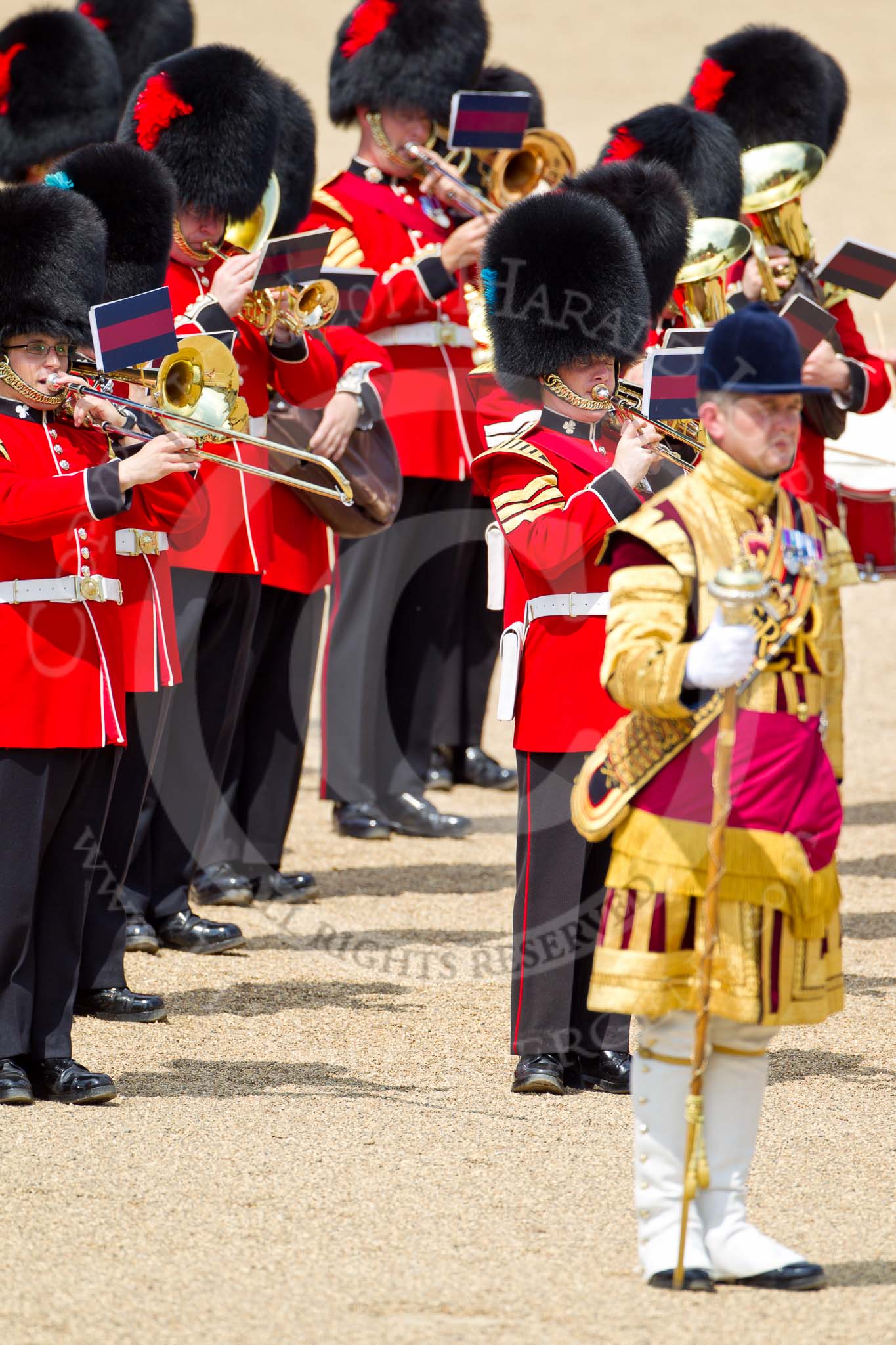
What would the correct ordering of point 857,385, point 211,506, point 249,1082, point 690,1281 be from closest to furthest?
point 690,1281
point 249,1082
point 211,506
point 857,385

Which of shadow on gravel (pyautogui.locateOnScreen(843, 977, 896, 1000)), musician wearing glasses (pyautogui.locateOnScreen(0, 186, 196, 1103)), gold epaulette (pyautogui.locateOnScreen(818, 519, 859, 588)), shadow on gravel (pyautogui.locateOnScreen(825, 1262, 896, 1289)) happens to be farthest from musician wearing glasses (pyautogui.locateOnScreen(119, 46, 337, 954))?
shadow on gravel (pyautogui.locateOnScreen(825, 1262, 896, 1289))

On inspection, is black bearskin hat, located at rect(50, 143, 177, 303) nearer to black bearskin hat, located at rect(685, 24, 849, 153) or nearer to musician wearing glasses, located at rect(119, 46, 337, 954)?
musician wearing glasses, located at rect(119, 46, 337, 954)

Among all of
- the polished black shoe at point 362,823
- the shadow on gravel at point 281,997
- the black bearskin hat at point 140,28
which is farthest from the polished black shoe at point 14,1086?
the black bearskin hat at point 140,28

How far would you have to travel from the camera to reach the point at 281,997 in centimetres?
480

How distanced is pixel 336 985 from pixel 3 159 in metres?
2.90

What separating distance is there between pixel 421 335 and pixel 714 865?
11.9 ft

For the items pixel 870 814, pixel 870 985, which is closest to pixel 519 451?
pixel 870 985

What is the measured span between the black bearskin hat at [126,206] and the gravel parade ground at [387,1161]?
1512mm

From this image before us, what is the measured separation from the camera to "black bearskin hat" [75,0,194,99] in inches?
309

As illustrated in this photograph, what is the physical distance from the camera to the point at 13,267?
396cm

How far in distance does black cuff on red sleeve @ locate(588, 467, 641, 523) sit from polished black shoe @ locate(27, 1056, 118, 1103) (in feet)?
4.40

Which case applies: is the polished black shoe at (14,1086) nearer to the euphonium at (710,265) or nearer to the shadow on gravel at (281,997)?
the shadow on gravel at (281,997)

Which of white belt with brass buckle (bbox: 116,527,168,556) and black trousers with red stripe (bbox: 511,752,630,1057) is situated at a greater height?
white belt with brass buckle (bbox: 116,527,168,556)

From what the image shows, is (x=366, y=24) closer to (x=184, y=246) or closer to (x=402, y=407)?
(x=402, y=407)
